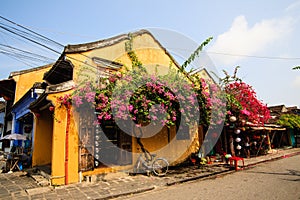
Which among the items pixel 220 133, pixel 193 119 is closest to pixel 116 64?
pixel 193 119

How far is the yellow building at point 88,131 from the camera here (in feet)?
23.9

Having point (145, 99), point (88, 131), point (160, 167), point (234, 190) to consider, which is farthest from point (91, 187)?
point (234, 190)

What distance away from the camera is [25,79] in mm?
13234

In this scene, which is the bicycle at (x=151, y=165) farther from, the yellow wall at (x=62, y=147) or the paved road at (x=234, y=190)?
the yellow wall at (x=62, y=147)

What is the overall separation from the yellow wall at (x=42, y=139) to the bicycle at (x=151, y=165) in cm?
516

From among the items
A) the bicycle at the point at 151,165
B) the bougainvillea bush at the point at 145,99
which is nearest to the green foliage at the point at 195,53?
the bougainvillea bush at the point at 145,99

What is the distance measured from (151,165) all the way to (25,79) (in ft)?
35.4

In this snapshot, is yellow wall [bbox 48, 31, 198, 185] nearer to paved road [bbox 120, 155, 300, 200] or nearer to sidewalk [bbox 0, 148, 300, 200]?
sidewalk [bbox 0, 148, 300, 200]

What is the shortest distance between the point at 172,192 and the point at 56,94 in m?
5.64

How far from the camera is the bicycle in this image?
884 centimetres

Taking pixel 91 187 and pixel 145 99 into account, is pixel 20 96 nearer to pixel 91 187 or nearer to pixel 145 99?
pixel 91 187

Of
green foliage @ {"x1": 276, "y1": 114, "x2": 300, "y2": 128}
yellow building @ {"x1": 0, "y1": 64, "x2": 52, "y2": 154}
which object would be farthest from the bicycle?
green foliage @ {"x1": 276, "y1": 114, "x2": 300, "y2": 128}

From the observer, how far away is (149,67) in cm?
1270

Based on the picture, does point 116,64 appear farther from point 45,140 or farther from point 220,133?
point 220,133
